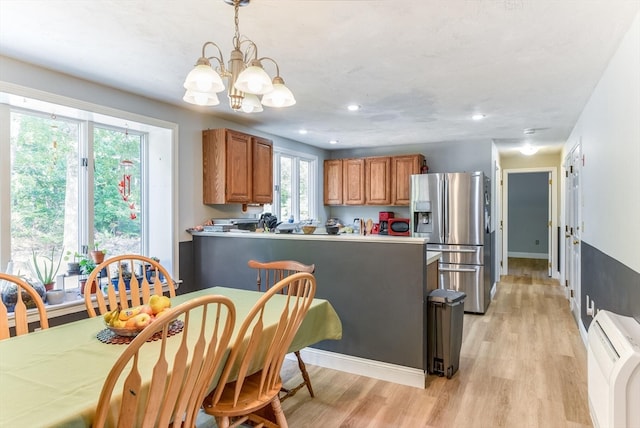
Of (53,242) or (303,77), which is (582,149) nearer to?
(303,77)

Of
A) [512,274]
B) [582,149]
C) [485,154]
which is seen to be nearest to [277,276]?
[582,149]

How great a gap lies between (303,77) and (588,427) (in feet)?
9.63

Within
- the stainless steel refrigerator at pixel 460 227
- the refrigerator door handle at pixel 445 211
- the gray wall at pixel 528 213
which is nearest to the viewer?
the stainless steel refrigerator at pixel 460 227

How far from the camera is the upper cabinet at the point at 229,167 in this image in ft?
12.7

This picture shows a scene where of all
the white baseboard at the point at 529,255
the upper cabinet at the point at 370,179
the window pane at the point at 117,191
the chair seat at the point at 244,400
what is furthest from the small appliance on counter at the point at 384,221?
the white baseboard at the point at 529,255

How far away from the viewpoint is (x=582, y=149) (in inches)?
152

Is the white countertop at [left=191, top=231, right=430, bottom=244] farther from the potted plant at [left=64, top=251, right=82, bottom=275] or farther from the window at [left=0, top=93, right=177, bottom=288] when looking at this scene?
the potted plant at [left=64, top=251, right=82, bottom=275]

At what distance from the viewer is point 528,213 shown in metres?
9.45

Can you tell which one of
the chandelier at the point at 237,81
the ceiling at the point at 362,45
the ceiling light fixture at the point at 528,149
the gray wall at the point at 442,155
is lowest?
the chandelier at the point at 237,81

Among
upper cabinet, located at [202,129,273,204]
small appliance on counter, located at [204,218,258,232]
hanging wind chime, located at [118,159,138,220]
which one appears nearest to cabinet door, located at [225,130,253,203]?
upper cabinet, located at [202,129,273,204]

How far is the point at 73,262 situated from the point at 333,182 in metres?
4.10

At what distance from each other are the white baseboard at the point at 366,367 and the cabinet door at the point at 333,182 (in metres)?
3.43

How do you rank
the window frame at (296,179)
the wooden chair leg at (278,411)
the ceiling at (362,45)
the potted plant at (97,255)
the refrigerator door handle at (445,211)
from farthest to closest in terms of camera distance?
1. the window frame at (296,179)
2. the refrigerator door handle at (445,211)
3. the potted plant at (97,255)
4. the ceiling at (362,45)
5. the wooden chair leg at (278,411)

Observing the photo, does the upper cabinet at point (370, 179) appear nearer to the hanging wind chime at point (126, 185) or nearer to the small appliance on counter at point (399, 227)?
the small appliance on counter at point (399, 227)
